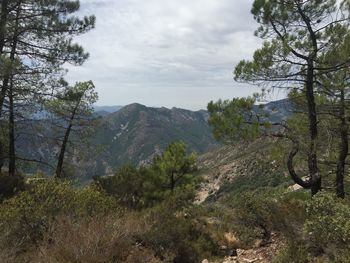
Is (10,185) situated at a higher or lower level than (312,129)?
lower

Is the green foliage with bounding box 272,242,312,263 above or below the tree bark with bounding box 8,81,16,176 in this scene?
below

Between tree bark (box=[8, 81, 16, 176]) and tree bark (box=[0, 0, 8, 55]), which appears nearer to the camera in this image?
tree bark (box=[0, 0, 8, 55])

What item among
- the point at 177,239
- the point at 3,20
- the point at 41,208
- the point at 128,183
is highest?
the point at 3,20

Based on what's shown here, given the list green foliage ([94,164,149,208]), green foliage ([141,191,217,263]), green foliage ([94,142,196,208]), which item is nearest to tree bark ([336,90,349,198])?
green foliage ([141,191,217,263])

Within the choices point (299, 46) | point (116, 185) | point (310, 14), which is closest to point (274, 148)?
point (299, 46)

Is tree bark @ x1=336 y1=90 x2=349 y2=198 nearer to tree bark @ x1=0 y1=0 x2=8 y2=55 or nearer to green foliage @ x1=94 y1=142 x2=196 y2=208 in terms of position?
tree bark @ x1=0 y1=0 x2=8 y2=55

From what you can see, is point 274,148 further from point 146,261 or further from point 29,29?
point 29,29

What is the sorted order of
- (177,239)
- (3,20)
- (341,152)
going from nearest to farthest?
(177,239) → (3,20) → (341,152)

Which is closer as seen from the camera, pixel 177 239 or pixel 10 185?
pixel 177 239

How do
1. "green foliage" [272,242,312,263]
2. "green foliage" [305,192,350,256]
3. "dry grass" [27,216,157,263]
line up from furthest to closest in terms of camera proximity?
"dry grass" [27,216,157,263] → "green foliage" [305,192,350,256] → "green foliage" [272,242,312,263]

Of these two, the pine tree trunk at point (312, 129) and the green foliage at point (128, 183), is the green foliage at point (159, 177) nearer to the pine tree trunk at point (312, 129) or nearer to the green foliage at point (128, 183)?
the green foliage at point (128, 183)

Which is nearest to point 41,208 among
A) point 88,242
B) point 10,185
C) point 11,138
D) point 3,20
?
point 88,242

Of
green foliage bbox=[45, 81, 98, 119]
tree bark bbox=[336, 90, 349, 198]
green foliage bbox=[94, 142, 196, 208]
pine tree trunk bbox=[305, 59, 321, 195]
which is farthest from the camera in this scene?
green foliage bbox=[94, 142, 196, 208]

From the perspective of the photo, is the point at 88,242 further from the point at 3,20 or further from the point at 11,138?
the point at 11,138
